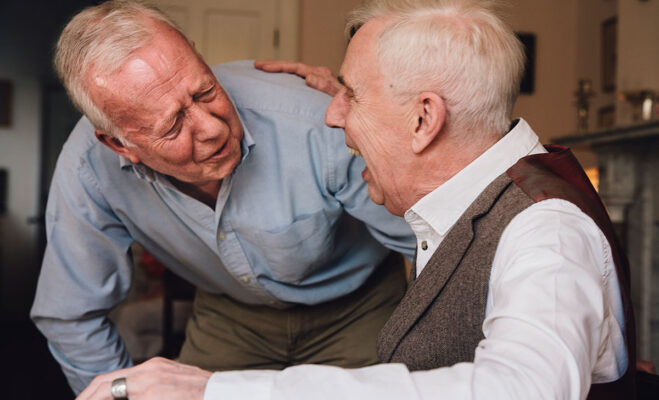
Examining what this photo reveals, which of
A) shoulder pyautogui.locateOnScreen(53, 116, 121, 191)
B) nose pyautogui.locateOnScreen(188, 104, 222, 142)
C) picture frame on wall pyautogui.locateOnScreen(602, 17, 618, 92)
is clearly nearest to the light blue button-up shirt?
shoulder pyautogui.locateOnScreen(53, 116, 121, 191)

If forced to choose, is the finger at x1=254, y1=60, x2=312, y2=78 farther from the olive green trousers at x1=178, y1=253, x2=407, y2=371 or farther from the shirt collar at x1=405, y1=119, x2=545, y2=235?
the shirt collar at x1=405, y1=119, x2=545, y2=235

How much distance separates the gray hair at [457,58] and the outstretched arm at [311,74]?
2.01 ft

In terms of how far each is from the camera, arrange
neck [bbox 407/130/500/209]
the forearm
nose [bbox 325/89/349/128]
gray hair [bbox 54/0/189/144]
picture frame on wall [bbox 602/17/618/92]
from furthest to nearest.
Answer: picture frame on wall [bbox 602/17/618/92] < the forearm < gray hair [bbox 54/0/189/144] < nose [bbox 325/89/349/128] < neck [bbox 407/130/500/209]

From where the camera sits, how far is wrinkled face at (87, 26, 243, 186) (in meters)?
1.27

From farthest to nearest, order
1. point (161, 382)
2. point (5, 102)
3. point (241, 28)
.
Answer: point (5, 102) < point (241, 28) < point (161, 382)

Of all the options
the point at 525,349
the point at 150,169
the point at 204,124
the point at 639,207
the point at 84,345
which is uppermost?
the point at 204,124

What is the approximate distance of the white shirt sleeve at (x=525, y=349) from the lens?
0.65m

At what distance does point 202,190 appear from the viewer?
62.8 inches

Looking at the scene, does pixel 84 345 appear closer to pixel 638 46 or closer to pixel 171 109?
pixel 171 109

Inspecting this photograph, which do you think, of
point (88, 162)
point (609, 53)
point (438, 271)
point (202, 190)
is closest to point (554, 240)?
point (438, 271)

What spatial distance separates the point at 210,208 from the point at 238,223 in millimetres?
76

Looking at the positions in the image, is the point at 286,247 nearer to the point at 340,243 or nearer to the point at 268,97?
the point at 340,243

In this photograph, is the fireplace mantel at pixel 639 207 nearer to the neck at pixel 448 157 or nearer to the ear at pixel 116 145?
the neck at pixel 448 157

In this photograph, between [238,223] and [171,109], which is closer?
[171,109]
